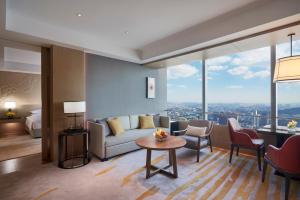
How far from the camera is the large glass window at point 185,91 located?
5.08 meters

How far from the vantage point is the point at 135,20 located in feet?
9.97

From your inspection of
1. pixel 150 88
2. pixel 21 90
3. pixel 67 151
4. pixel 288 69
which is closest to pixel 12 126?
pixel 21 90

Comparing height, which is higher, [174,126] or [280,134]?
[280,134]

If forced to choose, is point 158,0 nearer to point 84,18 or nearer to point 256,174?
point 84,18

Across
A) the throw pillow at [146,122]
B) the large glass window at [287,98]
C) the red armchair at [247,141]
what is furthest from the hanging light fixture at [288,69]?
the throw pillow at [146,122]

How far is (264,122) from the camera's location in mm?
3832

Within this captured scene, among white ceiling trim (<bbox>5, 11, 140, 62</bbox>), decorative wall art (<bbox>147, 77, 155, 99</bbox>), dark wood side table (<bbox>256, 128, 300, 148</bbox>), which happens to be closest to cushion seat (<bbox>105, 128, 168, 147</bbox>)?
decorative wall art (<bbox>147, 77, 155, 99</bbox>)

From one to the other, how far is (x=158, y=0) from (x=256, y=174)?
132 inches

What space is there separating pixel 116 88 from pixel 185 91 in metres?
2.42

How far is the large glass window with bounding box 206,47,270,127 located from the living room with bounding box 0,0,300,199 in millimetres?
26

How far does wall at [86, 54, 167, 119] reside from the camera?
161 inches

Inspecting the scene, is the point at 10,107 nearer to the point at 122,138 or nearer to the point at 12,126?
the point at 12,126

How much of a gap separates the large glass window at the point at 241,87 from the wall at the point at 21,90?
680 cm

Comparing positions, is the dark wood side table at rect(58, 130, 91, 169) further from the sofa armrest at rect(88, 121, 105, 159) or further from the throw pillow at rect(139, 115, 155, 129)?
the throw pillow at rect(139, 115, 155, 129)
